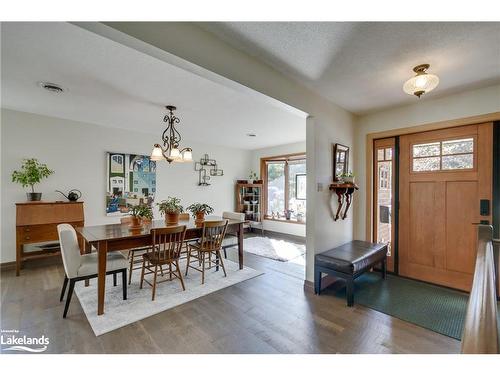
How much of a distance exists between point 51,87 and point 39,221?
204cm

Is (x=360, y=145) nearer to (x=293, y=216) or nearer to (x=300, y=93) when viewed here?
(x=300, y=93)

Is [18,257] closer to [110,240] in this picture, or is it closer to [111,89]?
[110,240]

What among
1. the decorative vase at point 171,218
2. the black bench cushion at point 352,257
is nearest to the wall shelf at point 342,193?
the black bench cushion at point 352,257

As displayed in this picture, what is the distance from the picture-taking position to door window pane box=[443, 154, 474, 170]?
2.86 m

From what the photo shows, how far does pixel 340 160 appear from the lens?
3.38 m

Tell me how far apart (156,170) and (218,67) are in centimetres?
374

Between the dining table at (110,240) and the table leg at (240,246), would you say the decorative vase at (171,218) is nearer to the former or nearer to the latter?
the dining table at (110,240)

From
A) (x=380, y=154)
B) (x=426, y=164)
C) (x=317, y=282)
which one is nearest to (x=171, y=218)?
(x=317, y=282)

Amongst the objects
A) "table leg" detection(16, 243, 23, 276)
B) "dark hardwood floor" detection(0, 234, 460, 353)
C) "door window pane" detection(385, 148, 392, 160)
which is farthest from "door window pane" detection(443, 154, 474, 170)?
"table leg" detection(16, 243, 23, 276)

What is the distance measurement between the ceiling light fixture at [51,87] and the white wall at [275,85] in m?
1.88

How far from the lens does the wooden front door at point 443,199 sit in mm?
2809
